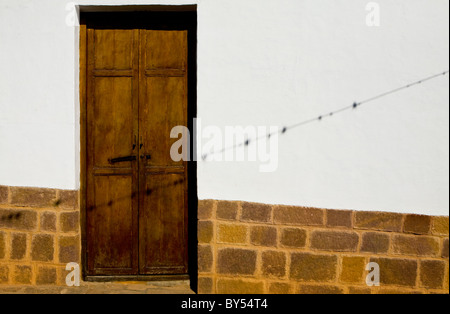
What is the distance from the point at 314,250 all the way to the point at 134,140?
76.5 inches

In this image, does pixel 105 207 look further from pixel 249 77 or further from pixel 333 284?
pixel 333 284

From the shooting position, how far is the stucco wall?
3.22 m

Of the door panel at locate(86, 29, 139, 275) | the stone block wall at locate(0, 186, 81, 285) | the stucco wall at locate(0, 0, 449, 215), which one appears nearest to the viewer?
the stucco wall at locate(0, 0, 449, 215)

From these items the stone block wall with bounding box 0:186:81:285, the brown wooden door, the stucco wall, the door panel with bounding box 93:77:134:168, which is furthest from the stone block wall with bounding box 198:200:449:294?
the stone block wall with bounding box 0:186:81:285

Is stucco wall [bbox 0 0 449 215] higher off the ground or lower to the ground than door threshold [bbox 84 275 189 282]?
higher

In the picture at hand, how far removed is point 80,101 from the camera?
3.59 metres

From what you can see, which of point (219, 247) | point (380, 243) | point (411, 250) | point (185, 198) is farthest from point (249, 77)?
point (411, 250)

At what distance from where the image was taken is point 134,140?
11.9ft

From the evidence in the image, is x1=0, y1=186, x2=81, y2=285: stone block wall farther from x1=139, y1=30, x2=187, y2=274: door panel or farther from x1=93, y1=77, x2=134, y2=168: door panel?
x1=139, y1=30, x2=187, y2=274: door panel

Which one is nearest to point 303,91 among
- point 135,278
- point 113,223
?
point 113,223

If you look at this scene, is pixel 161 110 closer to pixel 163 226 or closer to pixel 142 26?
pixel 142 26

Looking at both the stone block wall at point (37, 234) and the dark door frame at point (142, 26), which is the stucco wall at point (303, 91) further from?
the stone block wall at point (37, 234)

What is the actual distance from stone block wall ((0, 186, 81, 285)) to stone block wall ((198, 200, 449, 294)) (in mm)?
1234

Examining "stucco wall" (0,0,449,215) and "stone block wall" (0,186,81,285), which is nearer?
"stucco wall" (0,0,449,215)
